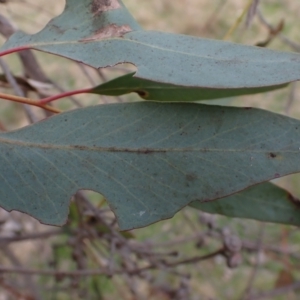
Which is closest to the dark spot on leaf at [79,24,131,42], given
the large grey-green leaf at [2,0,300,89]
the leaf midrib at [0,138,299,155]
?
the large grey-green leaf at [2,0,300,89]

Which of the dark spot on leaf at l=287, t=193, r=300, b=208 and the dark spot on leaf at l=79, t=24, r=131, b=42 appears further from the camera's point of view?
the dark spot on leaf at l=287, t=193, r=300, b=208

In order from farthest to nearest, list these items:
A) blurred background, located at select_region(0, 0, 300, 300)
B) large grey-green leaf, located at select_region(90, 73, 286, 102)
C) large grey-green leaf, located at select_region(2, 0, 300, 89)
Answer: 1. blurred background, located at select_region(0, 0, 300, 300)
2. large grey-green leaf, located at select_region(90, 73, 286, 102)
3. large grey-green leaf, located at select_region(2, 0, 300, 89)

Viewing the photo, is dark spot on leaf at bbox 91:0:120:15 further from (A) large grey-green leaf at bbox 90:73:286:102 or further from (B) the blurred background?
(B) the blurred background

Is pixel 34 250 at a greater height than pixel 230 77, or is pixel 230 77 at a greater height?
pixel 230 77

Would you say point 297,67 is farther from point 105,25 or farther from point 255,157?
point 105,25

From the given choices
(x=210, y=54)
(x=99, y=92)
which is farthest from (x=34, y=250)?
(x=210, y=54)

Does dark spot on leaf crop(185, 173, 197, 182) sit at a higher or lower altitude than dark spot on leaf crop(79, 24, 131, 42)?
lower

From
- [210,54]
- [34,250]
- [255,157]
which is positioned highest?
[210,54]
